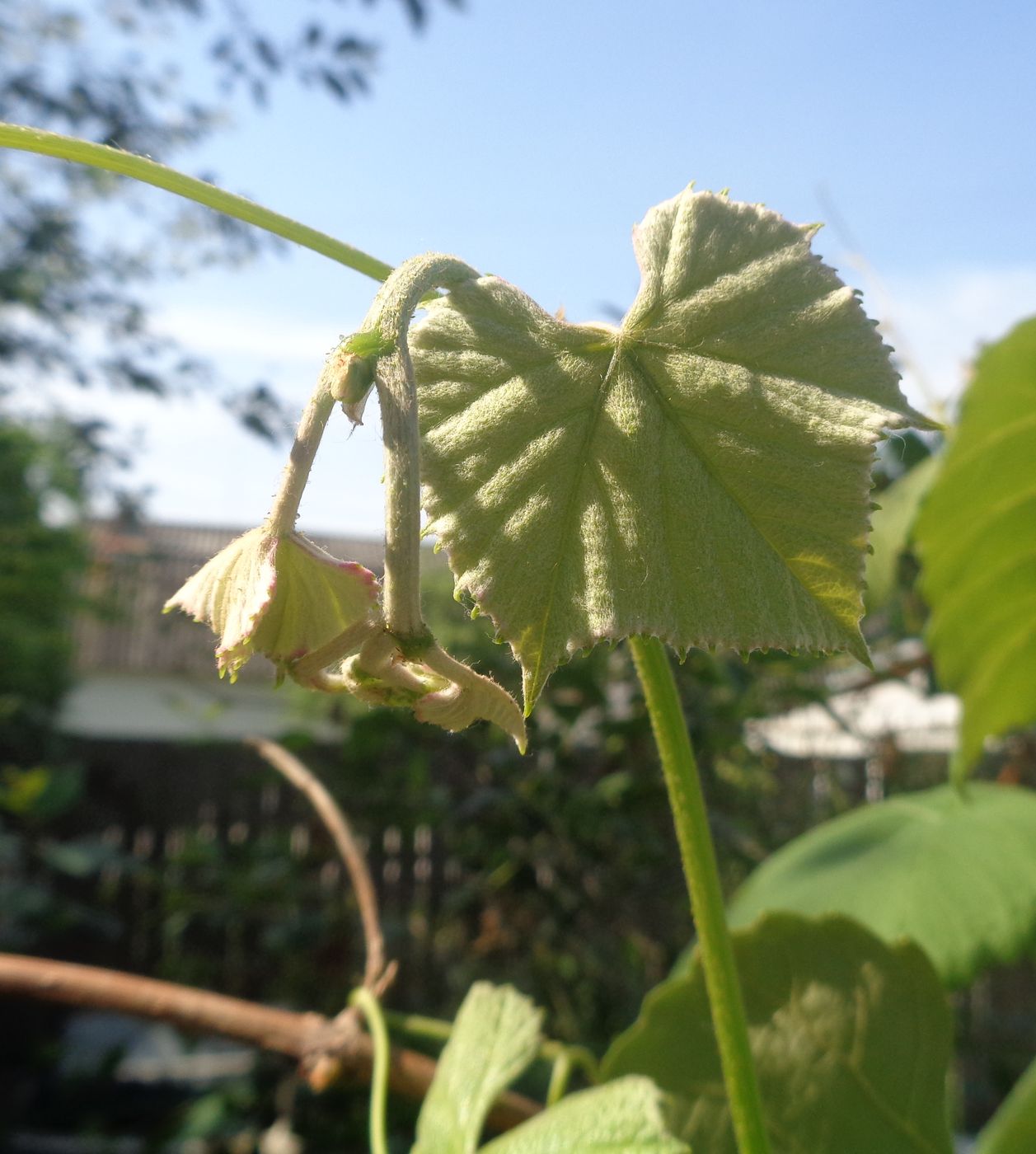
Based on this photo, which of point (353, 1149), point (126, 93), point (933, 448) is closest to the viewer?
point (933, 448)

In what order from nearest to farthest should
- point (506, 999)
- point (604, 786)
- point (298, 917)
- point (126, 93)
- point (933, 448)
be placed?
1. point (506, 999)
2. point (933, 448)
3. point (604, 786)
4. point (298, 917)
5. point (126, 93)

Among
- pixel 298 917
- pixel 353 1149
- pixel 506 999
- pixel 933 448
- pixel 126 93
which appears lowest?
pixel 353 1149

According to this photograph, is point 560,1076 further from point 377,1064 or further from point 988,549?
point 988,549

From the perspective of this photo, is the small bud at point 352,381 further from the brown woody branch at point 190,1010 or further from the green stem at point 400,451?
the brown woody branch at point 190,1010

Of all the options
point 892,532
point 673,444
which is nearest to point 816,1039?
point 673,444

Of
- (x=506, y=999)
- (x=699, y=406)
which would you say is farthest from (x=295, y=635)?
(x=506, y=999)

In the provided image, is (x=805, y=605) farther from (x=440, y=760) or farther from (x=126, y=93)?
(x=126, y=93)

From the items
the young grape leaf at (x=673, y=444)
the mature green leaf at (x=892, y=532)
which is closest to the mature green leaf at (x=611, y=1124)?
the young grape leaf at (x=673, y=444)

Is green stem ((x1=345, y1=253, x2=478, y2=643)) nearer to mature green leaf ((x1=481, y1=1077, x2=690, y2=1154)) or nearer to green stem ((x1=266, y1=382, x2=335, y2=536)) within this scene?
green stem ((x1=266, y1=382, x2=335, y2=536))
